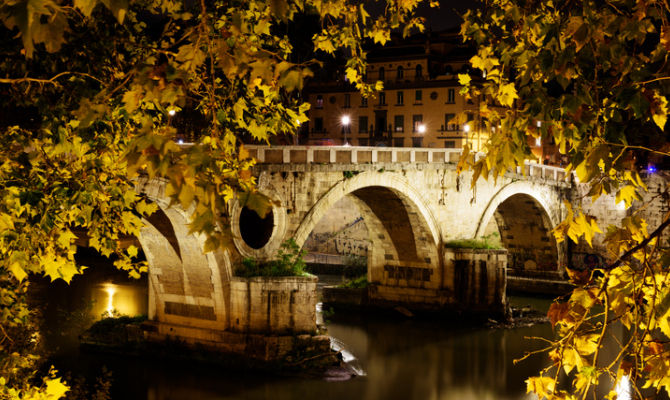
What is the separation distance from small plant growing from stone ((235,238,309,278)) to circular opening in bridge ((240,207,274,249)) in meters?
0.45

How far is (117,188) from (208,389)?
9637 mm

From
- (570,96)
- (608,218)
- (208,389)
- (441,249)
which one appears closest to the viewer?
(570,96)

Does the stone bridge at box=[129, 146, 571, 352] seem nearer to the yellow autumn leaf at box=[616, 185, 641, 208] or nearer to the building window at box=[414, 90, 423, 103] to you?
the yellow autumn leaf at box=[616, 185, 641, 208]

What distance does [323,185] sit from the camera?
17281mm

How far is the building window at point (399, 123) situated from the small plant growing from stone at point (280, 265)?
22.1 metres

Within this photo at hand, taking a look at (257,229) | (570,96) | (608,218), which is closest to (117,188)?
(570,96)

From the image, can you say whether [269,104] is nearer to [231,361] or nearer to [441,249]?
[231,361]

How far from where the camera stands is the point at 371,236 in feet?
77.4

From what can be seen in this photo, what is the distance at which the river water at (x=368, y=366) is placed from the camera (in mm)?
13930

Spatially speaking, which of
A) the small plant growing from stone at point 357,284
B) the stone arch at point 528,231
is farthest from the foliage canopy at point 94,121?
the stone arch at point 528,231

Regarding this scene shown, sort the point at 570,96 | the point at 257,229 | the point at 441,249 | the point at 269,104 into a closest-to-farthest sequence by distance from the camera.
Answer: the point at 570,96 → the point at 269,104 → the point at 257,229 → the point at 441,249

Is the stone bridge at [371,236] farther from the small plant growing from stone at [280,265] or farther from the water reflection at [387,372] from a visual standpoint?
the water reflection at [387,372]

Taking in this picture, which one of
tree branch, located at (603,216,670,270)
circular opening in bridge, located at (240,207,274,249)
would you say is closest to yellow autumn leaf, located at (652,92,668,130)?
tree branch, located at (603,216,670,270)

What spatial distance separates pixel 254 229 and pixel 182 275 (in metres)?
1.91
